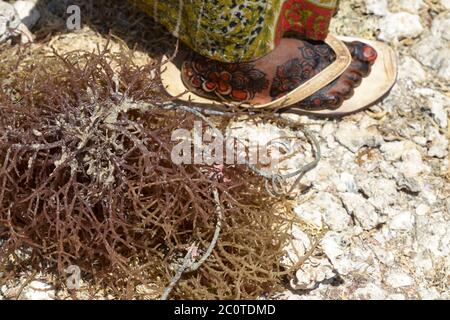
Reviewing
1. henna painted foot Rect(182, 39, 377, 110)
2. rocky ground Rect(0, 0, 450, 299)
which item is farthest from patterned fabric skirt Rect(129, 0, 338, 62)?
rocky ground Rect(0, 0, 450, 299)

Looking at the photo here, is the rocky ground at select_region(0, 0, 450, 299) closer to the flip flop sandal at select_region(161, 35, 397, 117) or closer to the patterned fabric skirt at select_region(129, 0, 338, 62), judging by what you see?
the flip flop sandal at select_region(161, 35, 397, 117)

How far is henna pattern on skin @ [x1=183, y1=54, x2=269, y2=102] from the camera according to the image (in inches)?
80.7

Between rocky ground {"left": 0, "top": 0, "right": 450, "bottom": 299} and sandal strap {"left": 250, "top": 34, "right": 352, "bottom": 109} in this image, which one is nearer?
rocky ground {"left": 0, "top": 0, "right": 450, "bottom": 299}

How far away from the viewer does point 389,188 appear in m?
2.03

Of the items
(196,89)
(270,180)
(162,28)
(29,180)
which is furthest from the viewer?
(162,28)

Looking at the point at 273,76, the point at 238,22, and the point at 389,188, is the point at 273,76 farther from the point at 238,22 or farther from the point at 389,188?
the point at 389,188

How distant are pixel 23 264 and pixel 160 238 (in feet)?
1.24

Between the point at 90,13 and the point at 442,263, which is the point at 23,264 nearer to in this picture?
the point at 90,13

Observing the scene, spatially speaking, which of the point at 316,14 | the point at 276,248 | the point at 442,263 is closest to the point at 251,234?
the point at 276,248

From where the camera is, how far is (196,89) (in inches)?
83.6

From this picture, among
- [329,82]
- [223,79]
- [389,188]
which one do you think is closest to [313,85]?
[329,82]

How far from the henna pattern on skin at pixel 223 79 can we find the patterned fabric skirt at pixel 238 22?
2.1 inches

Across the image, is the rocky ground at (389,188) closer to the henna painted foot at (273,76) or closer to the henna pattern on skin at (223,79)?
the henna painted foot at (273,76)

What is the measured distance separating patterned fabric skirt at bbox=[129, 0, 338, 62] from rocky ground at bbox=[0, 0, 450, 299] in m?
0.30
